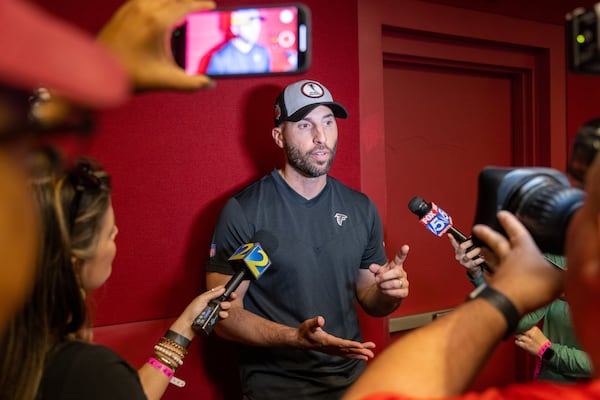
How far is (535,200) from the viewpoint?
83cm

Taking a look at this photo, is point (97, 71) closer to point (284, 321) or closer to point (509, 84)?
point (284, 321)

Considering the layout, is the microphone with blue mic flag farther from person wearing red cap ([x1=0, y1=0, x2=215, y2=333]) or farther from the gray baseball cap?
person wearing red cap ([x1=0, y1=0, x2=215, y2=333])

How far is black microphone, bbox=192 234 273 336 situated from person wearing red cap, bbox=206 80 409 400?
0.21 metres

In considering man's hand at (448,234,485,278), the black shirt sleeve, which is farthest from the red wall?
the black shirt sleeve

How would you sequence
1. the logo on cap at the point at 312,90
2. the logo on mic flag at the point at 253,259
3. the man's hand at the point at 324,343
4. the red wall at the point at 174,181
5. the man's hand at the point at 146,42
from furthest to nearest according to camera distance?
the logo on cap at the point at 312,90
the red wall at the point at 174,181
the man's hand at the point at 324,343
the logo on mic flag at the point at 253,259
the man's hand at the point at 146,42

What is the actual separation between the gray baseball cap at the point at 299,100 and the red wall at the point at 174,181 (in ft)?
0.47

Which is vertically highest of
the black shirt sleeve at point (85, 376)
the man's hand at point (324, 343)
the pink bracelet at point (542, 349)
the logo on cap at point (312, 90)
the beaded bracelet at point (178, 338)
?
the logo on cap at point (312, 90)

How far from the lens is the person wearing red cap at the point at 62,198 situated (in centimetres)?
34

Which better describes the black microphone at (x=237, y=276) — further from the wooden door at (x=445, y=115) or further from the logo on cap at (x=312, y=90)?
the wooden door at (x=445, y=115)

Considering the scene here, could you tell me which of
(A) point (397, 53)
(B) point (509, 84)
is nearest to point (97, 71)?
(A) point (397, 53)

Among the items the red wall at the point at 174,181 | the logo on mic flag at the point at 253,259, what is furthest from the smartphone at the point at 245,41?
the red wall at the point at 174,181

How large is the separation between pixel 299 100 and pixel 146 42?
4.60ft

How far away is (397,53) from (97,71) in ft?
7.84

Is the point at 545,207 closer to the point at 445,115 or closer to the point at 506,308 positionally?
the point at 506,308
